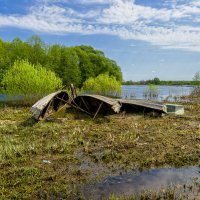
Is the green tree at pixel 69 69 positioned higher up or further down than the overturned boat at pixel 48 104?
higher up

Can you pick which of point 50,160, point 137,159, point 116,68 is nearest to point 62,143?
point 50,160

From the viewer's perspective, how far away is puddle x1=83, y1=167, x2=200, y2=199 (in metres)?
8.77

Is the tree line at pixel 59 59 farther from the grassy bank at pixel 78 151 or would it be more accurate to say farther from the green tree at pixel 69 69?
the grassy bank at pixel 78 151

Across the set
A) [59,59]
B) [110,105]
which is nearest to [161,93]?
[59,59]

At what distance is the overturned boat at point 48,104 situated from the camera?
21.6 meters

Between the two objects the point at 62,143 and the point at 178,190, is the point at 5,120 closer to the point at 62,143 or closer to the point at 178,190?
the point at 62,143

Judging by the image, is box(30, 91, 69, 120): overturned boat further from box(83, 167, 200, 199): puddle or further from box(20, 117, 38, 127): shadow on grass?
box(83, 167, 200, 199): puddle

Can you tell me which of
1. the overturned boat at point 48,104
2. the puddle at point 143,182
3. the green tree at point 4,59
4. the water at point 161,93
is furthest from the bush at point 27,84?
the puddle at point 143,182

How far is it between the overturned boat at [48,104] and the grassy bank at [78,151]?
2.91 feet

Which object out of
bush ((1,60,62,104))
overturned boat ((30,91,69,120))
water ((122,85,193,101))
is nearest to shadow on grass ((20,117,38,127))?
overturned boat ((30,91,69,120))

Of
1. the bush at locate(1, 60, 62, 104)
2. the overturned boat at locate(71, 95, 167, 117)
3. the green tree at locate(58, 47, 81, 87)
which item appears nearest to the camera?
the overturned boat at locate(71, 95, 167, 117)

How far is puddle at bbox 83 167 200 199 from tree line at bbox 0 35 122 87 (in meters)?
43.1

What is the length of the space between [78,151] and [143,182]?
4455mm

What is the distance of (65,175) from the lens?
1016 centimetres
